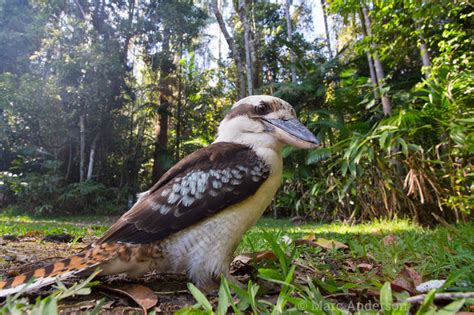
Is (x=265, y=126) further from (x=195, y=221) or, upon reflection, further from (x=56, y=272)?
(x=56, y=272)

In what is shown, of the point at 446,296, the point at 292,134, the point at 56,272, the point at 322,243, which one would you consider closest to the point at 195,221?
the point at 56,272

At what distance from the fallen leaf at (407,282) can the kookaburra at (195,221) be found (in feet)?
2.35

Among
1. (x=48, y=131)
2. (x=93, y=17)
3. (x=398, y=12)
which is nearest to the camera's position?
(x=398, y=12)

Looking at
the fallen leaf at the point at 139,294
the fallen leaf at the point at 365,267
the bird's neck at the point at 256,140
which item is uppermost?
the bird's neck at the point at 256,140

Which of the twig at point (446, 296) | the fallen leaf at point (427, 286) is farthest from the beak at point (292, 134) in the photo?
the twig at point (446, 296)

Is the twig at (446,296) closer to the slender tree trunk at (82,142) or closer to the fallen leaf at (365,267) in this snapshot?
the fallen leaf at (365,267)

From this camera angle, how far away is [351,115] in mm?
10969

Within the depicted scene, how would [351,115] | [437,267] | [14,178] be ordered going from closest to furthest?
[437,267]
[351,115]
[14,178]

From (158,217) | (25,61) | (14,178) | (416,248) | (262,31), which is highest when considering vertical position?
(262,31)

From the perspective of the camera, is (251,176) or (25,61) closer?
(251,176)

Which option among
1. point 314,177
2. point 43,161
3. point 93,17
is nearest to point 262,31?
point 93,17

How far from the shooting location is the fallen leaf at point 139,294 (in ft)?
4.32

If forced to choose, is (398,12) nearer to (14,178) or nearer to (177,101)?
(177,101)

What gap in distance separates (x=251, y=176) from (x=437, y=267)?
100 cm
